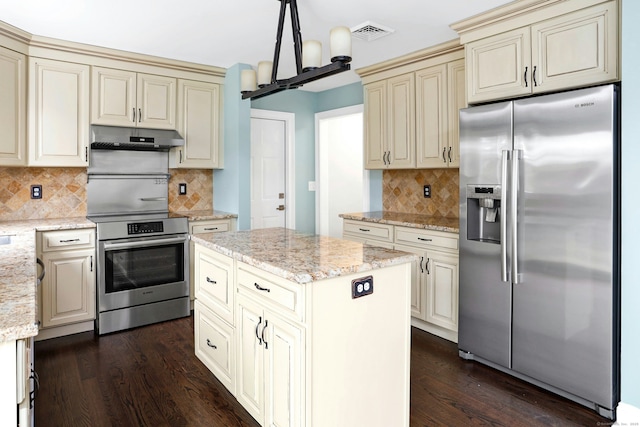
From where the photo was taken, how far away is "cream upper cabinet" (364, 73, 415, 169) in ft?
12.6

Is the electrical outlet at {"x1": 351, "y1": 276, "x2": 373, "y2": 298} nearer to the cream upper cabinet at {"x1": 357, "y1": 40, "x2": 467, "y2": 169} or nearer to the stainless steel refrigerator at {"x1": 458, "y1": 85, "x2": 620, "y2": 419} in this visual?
the stainless steel refrigerator at {"x1": 458, "y1": 85, "x2": 620, "y2": 419}

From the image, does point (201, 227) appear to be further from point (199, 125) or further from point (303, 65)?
point (303, 65)

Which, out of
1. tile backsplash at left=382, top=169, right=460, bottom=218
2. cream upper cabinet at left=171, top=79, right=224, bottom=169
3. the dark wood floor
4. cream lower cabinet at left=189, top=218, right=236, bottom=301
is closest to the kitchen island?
the dark wood floor

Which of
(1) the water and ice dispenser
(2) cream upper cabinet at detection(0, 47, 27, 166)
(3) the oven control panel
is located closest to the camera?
(1) the water and ice dispenser

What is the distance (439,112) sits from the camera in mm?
3555

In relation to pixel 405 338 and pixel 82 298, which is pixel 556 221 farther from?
pixel 82 298

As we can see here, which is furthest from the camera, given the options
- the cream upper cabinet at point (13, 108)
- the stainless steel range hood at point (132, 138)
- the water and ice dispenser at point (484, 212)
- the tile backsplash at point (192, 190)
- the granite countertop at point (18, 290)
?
the tile backsplash at point (192, 190)

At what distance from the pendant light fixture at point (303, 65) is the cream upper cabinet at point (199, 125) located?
1626 millimetres

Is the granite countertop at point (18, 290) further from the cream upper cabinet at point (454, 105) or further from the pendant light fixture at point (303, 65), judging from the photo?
the cream upper cabinet at point (454, 105)

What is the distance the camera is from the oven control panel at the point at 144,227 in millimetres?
3525

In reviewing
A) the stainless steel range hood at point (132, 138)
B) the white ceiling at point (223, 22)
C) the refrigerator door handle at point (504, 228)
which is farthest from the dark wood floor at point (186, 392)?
the white ceiling at point (223, 22)

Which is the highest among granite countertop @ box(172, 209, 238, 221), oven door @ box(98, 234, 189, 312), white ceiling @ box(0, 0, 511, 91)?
white ceiling @ box(0, 0, 511, 91)

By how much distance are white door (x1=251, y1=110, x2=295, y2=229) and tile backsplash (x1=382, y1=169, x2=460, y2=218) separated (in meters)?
1.32

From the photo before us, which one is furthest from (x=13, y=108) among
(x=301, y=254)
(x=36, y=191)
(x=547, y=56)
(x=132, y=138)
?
(x=547, y=56)
